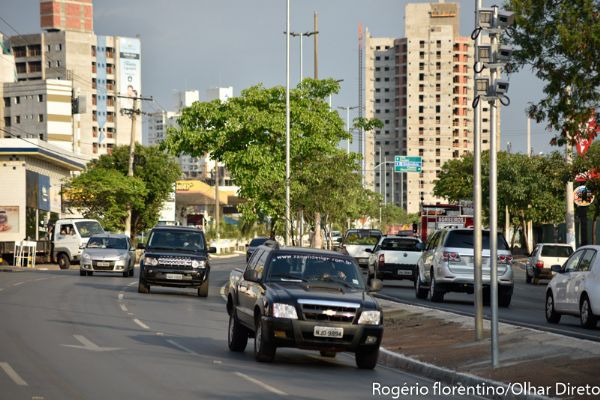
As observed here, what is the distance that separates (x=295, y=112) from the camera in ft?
177

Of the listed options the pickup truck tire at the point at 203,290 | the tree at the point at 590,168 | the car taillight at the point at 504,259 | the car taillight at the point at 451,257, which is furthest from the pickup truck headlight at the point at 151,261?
the tree at the point at 590,168

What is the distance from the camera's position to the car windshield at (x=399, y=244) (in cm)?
4219

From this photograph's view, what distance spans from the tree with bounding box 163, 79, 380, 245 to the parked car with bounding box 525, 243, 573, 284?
8.37 m

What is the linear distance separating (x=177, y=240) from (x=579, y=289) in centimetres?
1424

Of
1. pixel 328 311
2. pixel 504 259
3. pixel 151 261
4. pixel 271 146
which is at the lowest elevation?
pixel 328 311

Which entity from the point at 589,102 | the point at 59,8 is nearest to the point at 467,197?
the point at 59,8

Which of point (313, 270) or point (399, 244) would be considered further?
point (399, 244)

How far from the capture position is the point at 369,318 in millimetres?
15930

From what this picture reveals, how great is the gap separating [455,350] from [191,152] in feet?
120

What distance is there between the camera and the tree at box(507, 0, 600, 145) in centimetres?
2202

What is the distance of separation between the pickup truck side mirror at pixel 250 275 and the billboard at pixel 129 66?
158080mm

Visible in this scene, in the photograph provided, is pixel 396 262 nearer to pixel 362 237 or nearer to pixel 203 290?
pixel 203 290

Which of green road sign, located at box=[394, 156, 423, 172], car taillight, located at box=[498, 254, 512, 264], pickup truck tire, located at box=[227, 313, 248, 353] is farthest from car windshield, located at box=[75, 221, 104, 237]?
pickup truck tire, located at box=[227, 313, 248, 353]

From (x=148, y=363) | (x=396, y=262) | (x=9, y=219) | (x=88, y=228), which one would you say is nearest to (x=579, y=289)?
(x=148, y=363)
